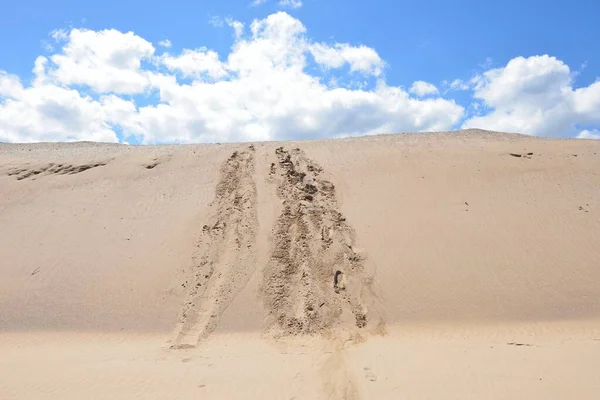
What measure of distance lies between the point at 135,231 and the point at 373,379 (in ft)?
26.7

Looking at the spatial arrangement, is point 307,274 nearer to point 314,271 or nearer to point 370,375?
point 314,271

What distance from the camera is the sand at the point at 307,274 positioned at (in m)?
7.55

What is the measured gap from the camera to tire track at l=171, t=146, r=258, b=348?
9789 millimetres

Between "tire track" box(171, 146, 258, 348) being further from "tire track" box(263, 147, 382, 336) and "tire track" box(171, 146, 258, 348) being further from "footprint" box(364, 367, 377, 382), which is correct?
"footprint" box(364, 367, 377, 382)

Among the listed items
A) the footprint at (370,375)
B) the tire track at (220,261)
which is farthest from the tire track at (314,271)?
the footprint at (370,375)

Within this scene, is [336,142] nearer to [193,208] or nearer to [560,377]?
[193,208]

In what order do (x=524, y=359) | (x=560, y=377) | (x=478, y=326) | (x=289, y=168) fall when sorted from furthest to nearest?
(x=289, y=168)
(x=478, y=326)
(x=524, y=359)
(x=560, y=377)

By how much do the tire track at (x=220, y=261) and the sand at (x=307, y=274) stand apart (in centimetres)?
4

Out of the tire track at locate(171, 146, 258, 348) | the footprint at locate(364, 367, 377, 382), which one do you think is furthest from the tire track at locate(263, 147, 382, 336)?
the footprint at locate(364, 367, 377, 382)

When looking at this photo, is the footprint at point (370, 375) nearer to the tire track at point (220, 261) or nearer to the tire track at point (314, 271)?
the tire track at point (314, 271)

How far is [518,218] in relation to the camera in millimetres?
12383

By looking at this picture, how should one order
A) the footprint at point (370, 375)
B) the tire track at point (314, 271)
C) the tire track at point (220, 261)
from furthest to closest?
1. the tire track at point (220, 261)
2. the tire track at point (314, 271)
3. the footprint at point (370, 375)

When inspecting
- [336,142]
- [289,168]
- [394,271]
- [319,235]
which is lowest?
[394,271]

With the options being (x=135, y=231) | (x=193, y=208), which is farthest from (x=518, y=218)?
(x=135, y=231)
